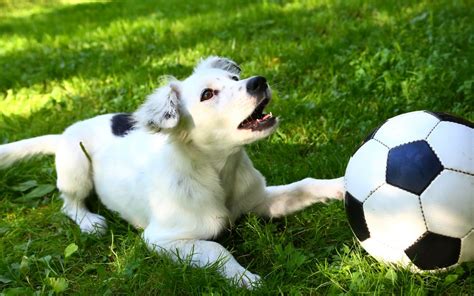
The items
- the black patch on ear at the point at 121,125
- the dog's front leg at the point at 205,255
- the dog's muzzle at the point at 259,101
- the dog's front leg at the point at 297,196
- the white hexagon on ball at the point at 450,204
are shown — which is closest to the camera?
the white hexagon on ball at the point at 450,204

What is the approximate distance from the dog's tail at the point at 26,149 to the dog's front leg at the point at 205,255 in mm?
1505

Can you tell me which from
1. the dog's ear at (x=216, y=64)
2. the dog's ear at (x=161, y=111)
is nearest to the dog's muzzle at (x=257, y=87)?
the dog's ear at (x=161, y=111)

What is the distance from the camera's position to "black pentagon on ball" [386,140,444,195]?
2.38 m

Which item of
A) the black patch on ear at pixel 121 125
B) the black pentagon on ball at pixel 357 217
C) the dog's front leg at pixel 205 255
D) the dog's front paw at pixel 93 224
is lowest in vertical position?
the dog's front paw at pixel 93 224

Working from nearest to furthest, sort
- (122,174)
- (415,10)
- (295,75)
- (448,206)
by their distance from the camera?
(448,206) < (122,174) < (295,75) < (415,10)

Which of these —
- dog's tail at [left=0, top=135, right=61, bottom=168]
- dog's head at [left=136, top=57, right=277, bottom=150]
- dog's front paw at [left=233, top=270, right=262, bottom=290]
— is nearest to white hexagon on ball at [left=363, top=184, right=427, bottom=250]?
dog's front paw at [left=233, top=270, right=262, bottom=290]

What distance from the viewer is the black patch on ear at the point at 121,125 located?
3873mm

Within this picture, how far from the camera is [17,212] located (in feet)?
12.9

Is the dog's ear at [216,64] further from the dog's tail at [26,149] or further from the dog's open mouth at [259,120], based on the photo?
the dog's tail at [26,149]

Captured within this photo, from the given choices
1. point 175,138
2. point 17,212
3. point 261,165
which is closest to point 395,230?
point 175,138

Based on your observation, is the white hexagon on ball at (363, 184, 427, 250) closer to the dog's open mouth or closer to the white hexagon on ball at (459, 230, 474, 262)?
the white hexagon on ball at (459, 230, 474, 262)

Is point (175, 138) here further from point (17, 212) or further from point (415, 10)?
point (415, 10)

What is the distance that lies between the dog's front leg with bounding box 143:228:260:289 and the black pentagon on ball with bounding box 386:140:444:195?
2.64 feet

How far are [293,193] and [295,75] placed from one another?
228 cm
